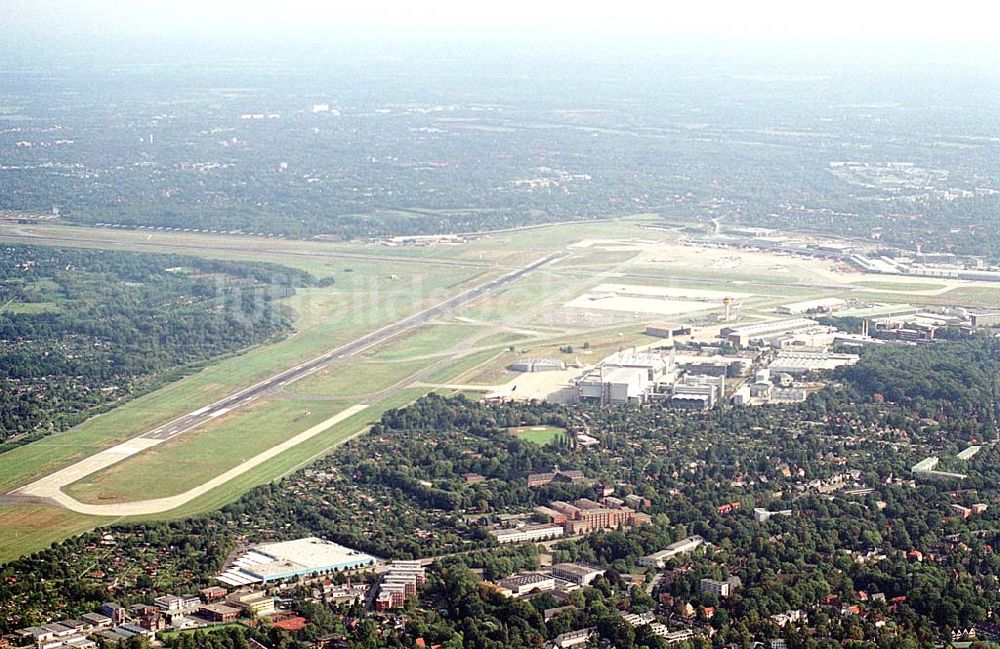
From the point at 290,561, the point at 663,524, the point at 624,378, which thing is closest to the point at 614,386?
the point at 624,378

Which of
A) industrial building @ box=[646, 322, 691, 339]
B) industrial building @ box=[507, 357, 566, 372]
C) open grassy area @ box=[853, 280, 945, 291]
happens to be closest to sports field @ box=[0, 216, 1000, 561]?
open grassy area @ box=[853, 280, 945, 291]

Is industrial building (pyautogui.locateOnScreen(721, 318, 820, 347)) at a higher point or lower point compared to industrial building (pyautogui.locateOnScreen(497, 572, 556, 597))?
lower

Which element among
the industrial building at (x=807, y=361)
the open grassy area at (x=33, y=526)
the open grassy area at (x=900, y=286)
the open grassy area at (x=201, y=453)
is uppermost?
the industrial building at (x=807, y=361)

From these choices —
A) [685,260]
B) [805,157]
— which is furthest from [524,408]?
[805,157]

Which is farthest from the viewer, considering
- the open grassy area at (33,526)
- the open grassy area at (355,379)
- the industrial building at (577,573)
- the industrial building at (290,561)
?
the open grassy area at (355,379)

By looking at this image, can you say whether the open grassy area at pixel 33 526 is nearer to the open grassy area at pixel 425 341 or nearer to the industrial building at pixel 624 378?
the industrial building at pixel 624 378

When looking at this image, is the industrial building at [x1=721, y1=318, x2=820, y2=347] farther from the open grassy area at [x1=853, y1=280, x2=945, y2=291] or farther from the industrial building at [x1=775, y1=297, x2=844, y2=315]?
the open grassy area at [x1=853, y1=280, x2=945, y2=291]

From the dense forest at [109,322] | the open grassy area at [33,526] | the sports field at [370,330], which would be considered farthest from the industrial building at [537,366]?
the open grassy area at [33,526]
